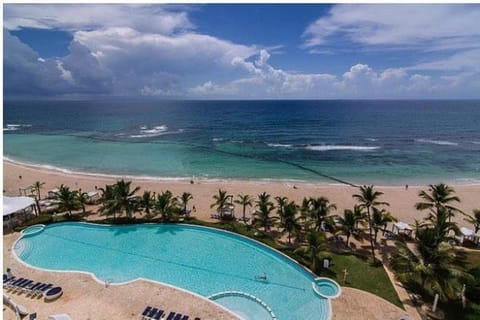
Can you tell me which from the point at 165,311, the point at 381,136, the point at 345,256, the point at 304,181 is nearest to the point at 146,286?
the point at 165,311

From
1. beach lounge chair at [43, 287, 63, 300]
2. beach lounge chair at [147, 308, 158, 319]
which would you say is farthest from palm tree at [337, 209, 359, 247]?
beach lounge chair at [43, 287, 63, 300]

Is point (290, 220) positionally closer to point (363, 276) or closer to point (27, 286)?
point (363, 276)

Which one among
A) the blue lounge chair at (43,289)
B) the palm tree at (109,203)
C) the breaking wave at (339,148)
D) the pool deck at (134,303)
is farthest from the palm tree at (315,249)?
the breaking wave at (339,148)

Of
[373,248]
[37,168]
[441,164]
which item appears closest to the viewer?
[373,248]

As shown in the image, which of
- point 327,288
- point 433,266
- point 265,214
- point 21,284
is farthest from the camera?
point 265,214

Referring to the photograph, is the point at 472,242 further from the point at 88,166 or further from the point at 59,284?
the point at 88,166

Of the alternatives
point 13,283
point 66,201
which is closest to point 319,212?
point 13,283

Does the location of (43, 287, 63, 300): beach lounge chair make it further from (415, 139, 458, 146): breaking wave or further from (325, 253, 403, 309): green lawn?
(415, 139, 458, 146): breaking wave
